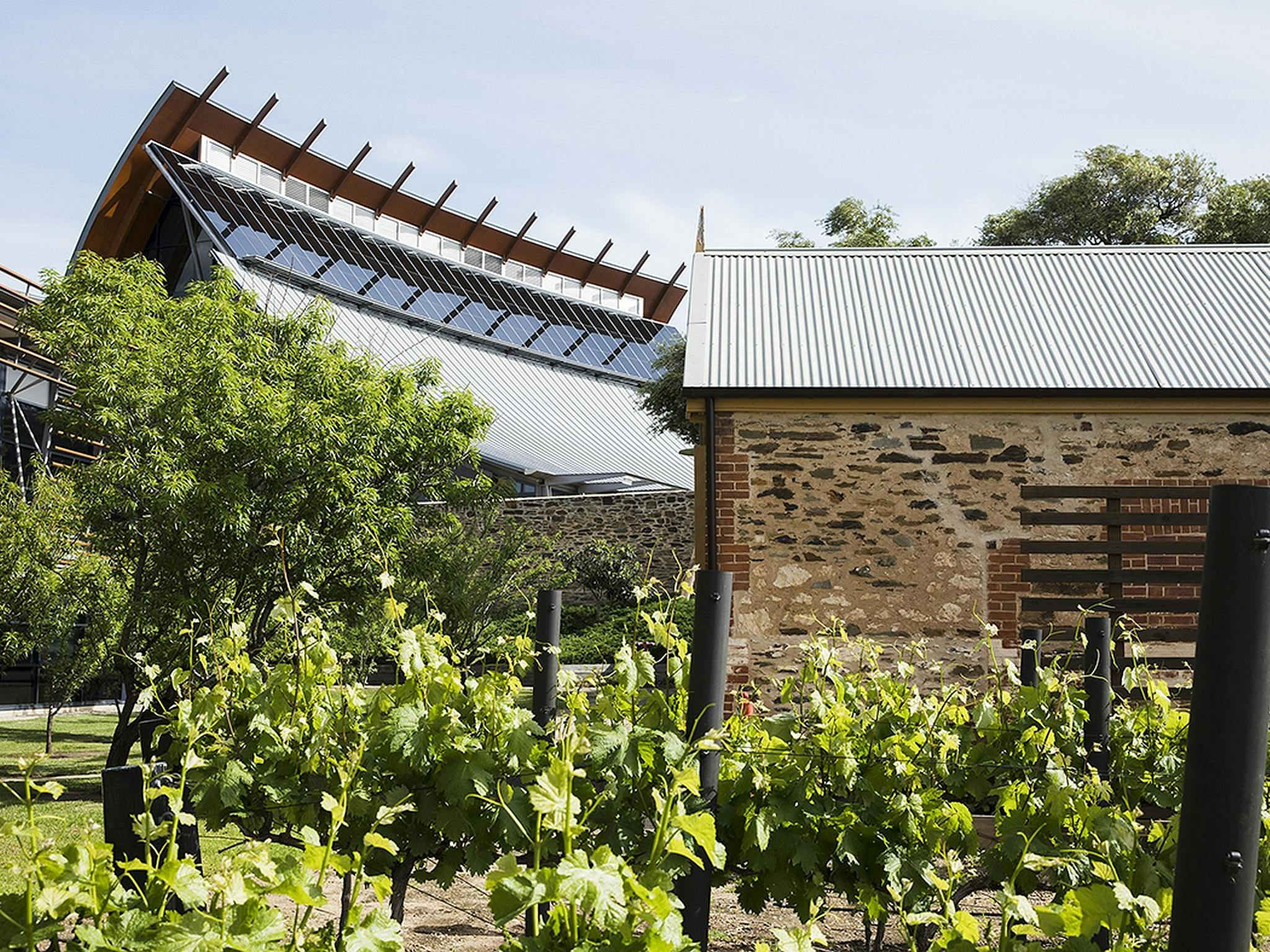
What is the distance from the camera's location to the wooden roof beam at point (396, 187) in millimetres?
32656

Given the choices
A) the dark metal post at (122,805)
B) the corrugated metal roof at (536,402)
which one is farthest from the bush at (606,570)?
the dark metal post at (122,805)

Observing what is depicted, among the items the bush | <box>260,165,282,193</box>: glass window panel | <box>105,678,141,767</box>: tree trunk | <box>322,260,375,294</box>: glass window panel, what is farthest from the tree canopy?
<box>105,678,141,767</box>: tree trunk

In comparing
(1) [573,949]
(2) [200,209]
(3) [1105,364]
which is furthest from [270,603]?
(2) [200,209]

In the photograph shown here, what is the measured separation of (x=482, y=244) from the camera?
35.4 meters

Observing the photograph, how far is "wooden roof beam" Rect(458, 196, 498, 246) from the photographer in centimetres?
3462

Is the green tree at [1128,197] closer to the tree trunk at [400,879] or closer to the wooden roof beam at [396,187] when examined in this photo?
the wooden roof beam at [396,187]

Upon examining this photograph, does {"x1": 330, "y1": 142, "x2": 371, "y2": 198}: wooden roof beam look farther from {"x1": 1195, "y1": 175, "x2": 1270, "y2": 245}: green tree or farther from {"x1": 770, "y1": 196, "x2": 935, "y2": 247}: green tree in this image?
{"x1": 1195, "y1": 175, "x2": 1270, "y2": 245}: green tree

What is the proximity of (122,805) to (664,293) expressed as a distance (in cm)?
3682

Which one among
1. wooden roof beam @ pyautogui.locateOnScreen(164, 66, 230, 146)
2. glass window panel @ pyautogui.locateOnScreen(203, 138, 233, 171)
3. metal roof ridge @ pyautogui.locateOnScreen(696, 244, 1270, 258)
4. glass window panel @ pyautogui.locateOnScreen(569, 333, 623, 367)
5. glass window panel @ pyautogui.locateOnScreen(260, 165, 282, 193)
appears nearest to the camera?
metal roof ridge @ pyautogui.locateOnScreen(696, 244, 1270, 258)

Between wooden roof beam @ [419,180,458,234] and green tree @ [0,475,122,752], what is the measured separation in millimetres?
21191

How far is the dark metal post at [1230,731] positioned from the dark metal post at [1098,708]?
85.8 inches

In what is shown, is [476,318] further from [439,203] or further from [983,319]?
[983,319]

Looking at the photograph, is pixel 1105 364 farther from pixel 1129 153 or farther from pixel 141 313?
pixel 1129 153

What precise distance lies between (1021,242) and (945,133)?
19553 millimetres
